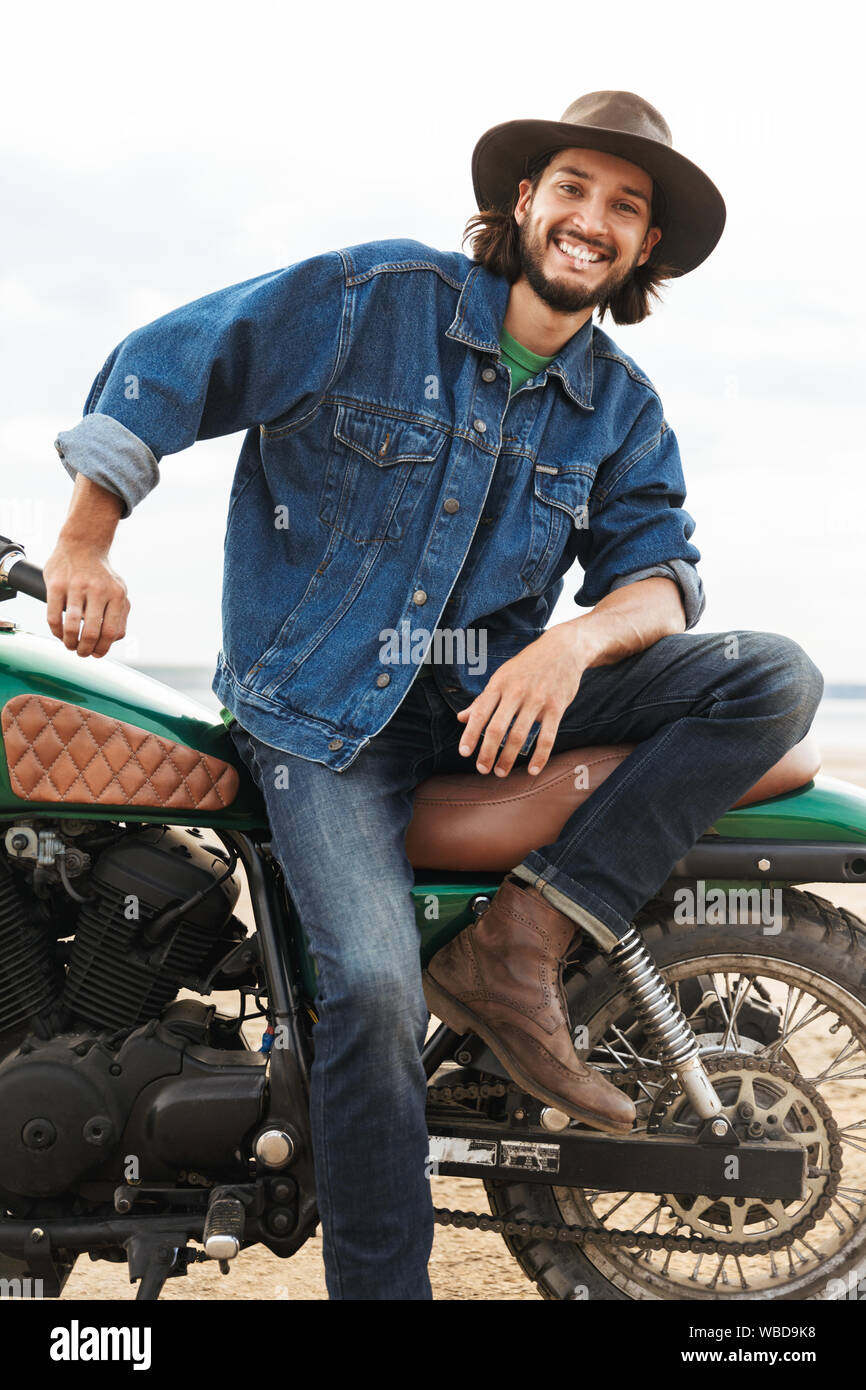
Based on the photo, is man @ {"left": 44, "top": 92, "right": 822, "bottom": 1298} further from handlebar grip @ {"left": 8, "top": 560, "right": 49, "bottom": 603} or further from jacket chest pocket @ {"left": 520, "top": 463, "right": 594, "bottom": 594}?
handlebar grip @ {"left": 8, "top": 560, "right": 49, "bottom": 603}

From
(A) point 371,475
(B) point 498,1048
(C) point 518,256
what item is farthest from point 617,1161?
(C) point 518,256

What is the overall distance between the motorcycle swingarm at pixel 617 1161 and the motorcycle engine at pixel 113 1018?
0.48 m

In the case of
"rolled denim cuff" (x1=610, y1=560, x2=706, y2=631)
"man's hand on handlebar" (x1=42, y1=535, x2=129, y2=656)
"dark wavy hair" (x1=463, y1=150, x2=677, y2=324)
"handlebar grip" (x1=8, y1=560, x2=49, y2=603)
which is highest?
"dark wavy hair" (x1=463, y1=150, x2=677, y2=324)

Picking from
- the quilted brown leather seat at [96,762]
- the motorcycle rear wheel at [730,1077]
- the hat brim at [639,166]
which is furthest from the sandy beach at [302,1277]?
the hat brim at [639,166]

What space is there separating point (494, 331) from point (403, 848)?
121 cm

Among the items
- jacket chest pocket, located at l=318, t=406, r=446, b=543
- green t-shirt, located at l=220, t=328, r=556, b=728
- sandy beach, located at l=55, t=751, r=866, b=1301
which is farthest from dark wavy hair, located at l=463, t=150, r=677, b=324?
sandy beach, located at l=55, t=751, r=866, b=1301

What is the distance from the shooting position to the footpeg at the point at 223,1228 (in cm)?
248

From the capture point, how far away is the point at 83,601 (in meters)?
2.43

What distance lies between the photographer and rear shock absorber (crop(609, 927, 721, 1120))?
267 cm

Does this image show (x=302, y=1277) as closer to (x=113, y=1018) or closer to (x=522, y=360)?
(x=113, y=1018)

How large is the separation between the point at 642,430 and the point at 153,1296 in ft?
7.37

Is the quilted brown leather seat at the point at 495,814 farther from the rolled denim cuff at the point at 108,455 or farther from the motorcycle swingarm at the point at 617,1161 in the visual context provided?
the rolled denim cuff at the point at 108,455

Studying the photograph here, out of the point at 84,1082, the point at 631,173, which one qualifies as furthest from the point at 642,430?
the point at 84,1082
